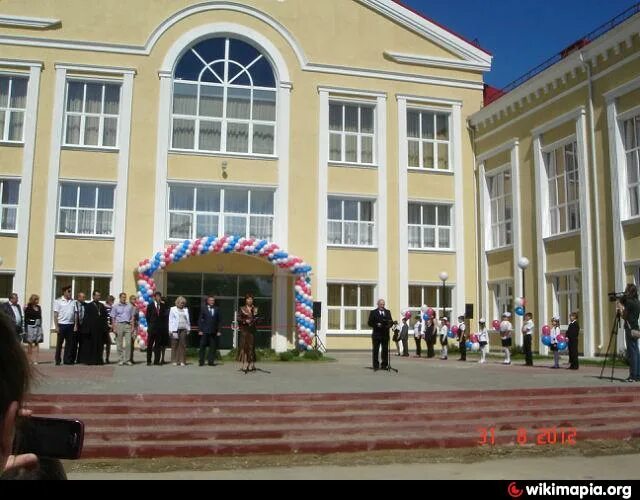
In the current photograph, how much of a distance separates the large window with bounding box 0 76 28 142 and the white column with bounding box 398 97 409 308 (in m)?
15.0

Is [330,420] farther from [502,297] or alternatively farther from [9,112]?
[9,112]

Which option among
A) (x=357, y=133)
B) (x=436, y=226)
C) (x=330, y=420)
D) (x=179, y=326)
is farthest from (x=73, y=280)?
(x=330, y=420)

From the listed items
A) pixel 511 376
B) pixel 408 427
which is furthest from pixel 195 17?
pixel 408 427

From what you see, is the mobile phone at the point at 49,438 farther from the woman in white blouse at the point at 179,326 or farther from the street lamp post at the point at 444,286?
the street lamp post at the point at 444,286

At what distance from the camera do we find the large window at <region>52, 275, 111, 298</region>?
2583 cm

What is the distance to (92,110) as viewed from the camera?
26922mm

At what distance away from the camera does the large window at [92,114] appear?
26.7 m

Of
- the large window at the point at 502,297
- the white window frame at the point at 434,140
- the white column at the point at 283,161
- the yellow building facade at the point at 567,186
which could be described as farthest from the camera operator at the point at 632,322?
the white window frame at the point at 434,140

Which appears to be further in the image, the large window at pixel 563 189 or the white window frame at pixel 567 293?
the large window at pixel 563 189

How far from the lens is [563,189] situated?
978 inches

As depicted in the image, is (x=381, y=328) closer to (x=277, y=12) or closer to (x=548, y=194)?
(x=548, y=194)

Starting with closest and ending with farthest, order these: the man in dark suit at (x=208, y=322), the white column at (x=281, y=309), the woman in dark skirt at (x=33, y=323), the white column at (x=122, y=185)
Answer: the woman in dark skirt at (x=33, y=323) → the man in dark suit at (x=208, y=322) → the white column at (x=122, y=185) → the white column at (x=281, y=309)

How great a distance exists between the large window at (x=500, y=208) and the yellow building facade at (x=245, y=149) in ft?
3.38

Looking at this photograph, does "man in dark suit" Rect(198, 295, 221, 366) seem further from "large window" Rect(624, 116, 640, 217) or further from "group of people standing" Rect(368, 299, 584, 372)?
"large window" Rect(624, 116, 640, 217)
